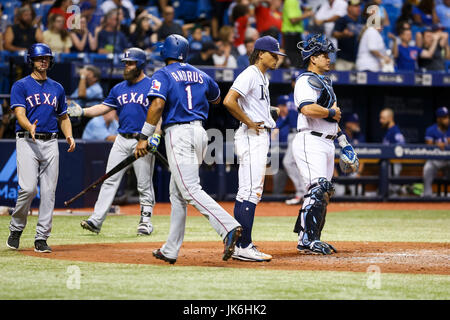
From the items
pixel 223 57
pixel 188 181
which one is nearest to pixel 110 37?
pixel 223 57

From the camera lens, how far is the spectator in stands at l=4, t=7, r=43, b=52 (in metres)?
15.4

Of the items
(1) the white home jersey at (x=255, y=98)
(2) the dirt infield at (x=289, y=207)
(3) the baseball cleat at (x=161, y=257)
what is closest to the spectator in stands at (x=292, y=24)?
(2) the dirt infield at (x=289, y=207)

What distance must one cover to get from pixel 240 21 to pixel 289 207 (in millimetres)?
4828

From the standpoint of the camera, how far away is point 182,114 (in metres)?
6.94

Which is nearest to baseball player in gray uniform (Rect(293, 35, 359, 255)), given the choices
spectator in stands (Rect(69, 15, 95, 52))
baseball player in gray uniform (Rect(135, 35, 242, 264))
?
baseball player in gray uniform (Rect(135, 35, 242, 264))

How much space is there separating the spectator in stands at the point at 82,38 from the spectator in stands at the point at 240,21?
11.3 ft

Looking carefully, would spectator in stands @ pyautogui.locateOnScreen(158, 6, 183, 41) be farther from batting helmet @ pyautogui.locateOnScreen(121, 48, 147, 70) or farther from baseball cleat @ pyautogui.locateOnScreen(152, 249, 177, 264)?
baseball cleat @ pyautogui.locateOnScreen(152, 249, 177, 264)

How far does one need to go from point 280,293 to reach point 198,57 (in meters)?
11.1

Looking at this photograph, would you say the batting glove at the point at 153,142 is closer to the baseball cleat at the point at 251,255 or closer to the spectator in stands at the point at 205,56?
the baseball cleat at the point at 251,255

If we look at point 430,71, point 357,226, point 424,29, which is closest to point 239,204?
point 357,226

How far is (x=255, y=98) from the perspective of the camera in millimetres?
7496

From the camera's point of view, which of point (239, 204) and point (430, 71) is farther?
point (430, 71)
